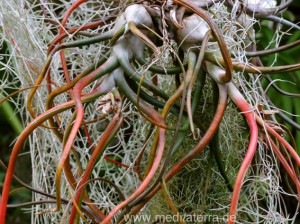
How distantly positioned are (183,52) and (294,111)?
1.17 feet

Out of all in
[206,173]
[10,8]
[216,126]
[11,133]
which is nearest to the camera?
[216,126]

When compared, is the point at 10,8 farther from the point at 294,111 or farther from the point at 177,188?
the point at 294,111

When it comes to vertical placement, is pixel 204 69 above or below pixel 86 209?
above

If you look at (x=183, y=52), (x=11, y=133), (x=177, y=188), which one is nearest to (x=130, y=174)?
(x=177, y=188)

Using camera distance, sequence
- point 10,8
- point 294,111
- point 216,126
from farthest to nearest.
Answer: point 294,111
point 10,8
point 216,126

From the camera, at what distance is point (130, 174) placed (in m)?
0.78

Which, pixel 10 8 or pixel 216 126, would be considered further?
pixel 10 8

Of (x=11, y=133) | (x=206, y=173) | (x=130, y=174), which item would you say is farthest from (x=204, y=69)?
(x=11, y=133)

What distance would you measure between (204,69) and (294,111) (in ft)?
1.22

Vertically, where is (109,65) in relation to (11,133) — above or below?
above

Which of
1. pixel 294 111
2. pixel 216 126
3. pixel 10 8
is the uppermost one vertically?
pixel 10 8

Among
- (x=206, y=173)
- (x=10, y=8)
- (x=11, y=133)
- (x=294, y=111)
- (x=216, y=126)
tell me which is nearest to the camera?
(x=216, y=126)

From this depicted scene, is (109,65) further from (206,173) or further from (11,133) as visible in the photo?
(11,133)

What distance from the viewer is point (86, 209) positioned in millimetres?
582
